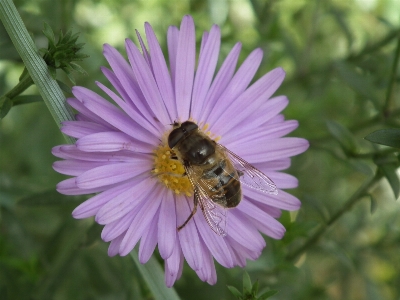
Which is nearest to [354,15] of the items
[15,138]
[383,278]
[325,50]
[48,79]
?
[325,50]

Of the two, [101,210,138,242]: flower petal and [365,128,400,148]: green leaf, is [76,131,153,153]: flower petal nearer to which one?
[101,210,138,242]: flower petal

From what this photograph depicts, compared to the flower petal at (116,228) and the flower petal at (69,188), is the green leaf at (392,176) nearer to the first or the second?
the flower petal at (116,228)

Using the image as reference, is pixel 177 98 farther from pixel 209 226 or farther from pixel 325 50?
pixel 325 50

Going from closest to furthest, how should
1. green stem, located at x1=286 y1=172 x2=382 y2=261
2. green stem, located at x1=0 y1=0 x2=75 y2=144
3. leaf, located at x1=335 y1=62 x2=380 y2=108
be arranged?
green stem, located at x1=0 y1=0 x2=75 y2=144
green stem, located at x1=286 y1=172 x2=382 y2=261
leaf, located at x1=335 y1=62 x2=380 y2=108

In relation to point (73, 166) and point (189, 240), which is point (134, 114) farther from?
point (189, 240)

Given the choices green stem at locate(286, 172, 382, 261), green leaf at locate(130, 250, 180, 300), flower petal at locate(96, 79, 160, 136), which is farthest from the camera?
green stem at locate(286, 172, 382, 261)

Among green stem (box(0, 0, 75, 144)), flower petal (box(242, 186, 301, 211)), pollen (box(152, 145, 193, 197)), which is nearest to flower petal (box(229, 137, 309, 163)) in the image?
flower petal (box(242, 186, 301, 211))

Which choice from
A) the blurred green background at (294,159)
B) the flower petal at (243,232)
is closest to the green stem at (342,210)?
the blurred green background at (294,159)
